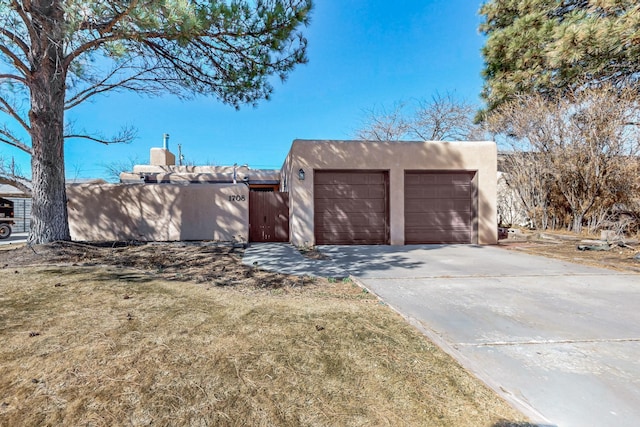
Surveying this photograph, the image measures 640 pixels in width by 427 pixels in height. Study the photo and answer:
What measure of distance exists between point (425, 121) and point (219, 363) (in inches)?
729

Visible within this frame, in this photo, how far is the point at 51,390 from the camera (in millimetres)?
1695

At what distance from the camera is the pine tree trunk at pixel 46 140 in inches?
231

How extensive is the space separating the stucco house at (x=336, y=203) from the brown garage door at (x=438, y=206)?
1.3 inches

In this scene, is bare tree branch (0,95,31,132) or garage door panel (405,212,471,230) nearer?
bare tree branch (0,95,31,132)

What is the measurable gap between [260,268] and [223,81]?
4.75 meters

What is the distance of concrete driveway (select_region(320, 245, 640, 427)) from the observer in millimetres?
1773

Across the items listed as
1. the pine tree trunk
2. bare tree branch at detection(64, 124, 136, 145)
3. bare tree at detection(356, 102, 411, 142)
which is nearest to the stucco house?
bare tree branch at detection(64, 124, 136, 145)

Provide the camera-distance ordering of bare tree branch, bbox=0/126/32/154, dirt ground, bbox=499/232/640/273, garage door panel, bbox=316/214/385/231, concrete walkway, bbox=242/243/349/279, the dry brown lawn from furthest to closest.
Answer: garage door panel, bbox=316/214/385/231 < bare tree branch, bbox=0/126/32/154 < dirt ground, bbox=499/232/640/273 < concrete walkway, bbox=242/243/349/279 < the dry brown lawn

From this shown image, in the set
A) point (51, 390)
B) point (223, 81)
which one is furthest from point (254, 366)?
point (223, 81)

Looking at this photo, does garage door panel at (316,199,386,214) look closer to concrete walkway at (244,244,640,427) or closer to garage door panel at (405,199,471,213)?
garage door panel at (405,199,471,213)

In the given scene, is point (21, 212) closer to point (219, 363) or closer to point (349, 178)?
point (349, 178)

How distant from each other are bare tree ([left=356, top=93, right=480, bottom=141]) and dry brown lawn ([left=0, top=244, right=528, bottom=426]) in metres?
15.7

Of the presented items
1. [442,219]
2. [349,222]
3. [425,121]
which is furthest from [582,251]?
[425,121]

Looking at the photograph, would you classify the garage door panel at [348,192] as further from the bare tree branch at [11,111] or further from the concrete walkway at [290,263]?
the bare tree branch at [11,111]
